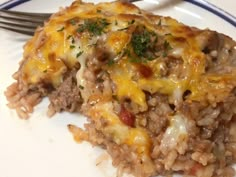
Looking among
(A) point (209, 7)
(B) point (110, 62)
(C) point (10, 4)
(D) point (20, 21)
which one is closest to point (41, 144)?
(B) point (110, 62)

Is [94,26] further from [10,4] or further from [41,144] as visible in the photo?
[10,4]

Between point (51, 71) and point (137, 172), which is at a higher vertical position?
point (51, 71)

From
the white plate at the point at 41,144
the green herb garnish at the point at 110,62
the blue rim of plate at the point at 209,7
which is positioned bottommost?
the white plate at the point at 41,144

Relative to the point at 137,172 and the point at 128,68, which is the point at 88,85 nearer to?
the point at 128,68

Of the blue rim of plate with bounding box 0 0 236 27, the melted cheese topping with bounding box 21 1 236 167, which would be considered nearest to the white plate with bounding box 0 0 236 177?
the blue rim of plate with bounding box 0 0 236 27

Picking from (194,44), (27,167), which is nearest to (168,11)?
(194,44)

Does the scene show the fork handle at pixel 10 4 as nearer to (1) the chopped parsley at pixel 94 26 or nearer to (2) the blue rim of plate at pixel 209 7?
(2) the blue rim of plate at pixel 209 7

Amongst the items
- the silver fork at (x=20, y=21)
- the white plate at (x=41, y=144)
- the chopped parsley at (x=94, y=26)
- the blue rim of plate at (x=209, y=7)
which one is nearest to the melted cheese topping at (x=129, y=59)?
the chopped parsley at (x=94, y=26)
